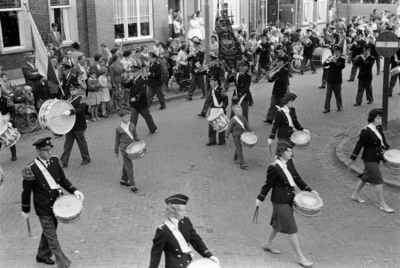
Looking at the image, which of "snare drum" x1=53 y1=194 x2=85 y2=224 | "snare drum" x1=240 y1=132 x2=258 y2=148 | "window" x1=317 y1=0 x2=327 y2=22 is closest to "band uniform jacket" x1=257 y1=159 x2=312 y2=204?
"snare drum" x1=53 y1=194 x2=85 y2=224

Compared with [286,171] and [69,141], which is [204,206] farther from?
[69,141]

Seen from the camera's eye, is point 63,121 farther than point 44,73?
No

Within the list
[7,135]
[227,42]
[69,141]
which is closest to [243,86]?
[227,42]

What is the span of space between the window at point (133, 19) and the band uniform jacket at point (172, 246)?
19866 mm

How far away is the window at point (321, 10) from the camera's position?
132 feet

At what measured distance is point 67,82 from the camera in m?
16.0

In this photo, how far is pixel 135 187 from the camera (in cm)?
1162

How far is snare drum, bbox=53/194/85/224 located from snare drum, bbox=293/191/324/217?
3042 millimetres

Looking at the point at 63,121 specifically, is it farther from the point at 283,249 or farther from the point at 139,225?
Result: the point at 283,249

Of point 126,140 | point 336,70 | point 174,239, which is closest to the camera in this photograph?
point 174,239

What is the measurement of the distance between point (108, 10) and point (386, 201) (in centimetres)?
1675

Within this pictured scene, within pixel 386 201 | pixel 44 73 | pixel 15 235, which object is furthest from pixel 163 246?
pixel 44 73

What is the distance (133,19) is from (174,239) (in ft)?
68.9

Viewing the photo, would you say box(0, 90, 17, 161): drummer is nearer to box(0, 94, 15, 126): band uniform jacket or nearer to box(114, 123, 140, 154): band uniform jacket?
box(0, 94, 15, 126): band uniform jacket
